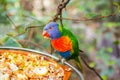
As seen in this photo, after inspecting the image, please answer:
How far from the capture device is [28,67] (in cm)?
171

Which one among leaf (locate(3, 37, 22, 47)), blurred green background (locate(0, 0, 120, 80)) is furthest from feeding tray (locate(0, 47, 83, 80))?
blurred green background (locate(0, 0, 120, 80))

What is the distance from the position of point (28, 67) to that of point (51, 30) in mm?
472

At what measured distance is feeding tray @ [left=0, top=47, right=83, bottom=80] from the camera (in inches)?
63.4

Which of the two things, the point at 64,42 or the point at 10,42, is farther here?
the point at 10,42

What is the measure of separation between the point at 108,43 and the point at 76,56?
8.04ft

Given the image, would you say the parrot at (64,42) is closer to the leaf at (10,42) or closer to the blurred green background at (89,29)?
the leaf at (10,42)

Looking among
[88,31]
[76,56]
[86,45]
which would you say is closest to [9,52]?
[76,56]

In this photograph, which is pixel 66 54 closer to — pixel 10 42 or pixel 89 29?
pixel 10 42

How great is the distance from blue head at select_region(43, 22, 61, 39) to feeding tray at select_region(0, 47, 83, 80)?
0.87 ft

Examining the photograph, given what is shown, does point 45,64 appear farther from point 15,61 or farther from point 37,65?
point 15,61

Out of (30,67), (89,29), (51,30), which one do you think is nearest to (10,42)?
(51,30)

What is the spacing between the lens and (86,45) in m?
4.69

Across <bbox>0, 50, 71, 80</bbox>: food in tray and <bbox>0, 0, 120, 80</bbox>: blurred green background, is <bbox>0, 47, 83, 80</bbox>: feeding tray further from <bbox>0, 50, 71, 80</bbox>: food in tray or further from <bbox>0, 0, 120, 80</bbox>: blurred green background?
<bbox>0, 0, 120, 80</bbox>: blurred green background

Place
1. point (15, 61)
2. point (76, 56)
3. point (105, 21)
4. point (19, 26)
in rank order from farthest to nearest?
point (105, 21)
point (19, 26)
point (76, 56)
point (15, 61)
